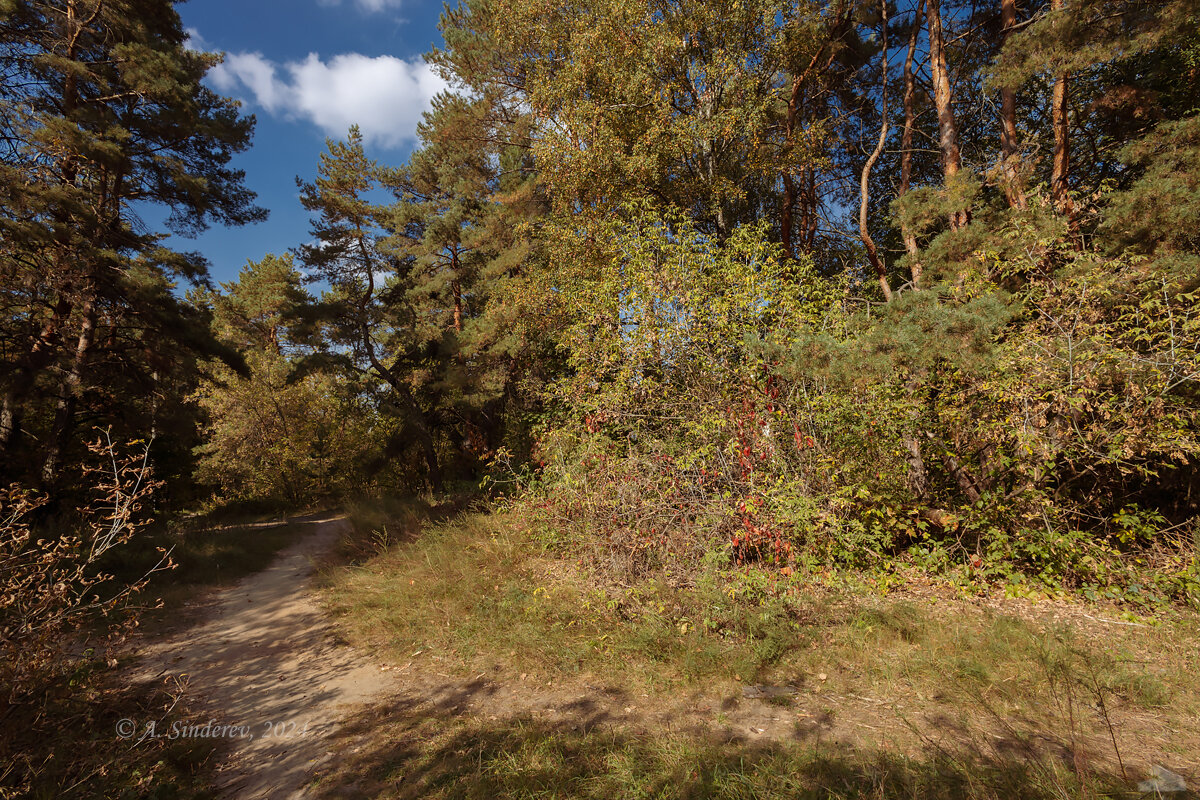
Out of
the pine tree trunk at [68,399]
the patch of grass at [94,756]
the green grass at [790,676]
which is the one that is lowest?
the green grass at [790,676]

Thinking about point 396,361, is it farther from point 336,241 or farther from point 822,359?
point 822,359

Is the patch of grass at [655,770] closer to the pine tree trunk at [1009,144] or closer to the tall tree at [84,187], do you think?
the pine tree trunk at [1009,144]

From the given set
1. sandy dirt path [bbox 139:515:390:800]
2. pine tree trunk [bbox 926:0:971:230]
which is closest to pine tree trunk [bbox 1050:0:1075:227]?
pine tree trunk [bbox 926:0:971:230]

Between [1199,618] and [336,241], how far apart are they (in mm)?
21150

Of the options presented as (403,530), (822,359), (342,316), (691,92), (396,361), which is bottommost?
(403,530)

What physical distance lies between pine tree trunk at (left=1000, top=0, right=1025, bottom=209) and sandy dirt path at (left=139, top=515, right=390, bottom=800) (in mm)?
10306

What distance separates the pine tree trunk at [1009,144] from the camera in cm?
714

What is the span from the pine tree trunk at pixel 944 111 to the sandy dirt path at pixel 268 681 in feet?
34.0

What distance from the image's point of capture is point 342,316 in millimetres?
16422

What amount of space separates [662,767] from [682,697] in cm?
92

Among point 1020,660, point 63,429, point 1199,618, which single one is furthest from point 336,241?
point 1199,618

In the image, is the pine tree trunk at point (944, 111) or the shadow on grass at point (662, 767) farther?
the pine tree trunk at point (944, 111)

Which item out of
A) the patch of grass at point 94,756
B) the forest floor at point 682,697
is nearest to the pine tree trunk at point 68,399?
the forest floor at point 682,697

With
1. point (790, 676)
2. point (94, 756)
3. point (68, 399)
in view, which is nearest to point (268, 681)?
point (94, 756)
